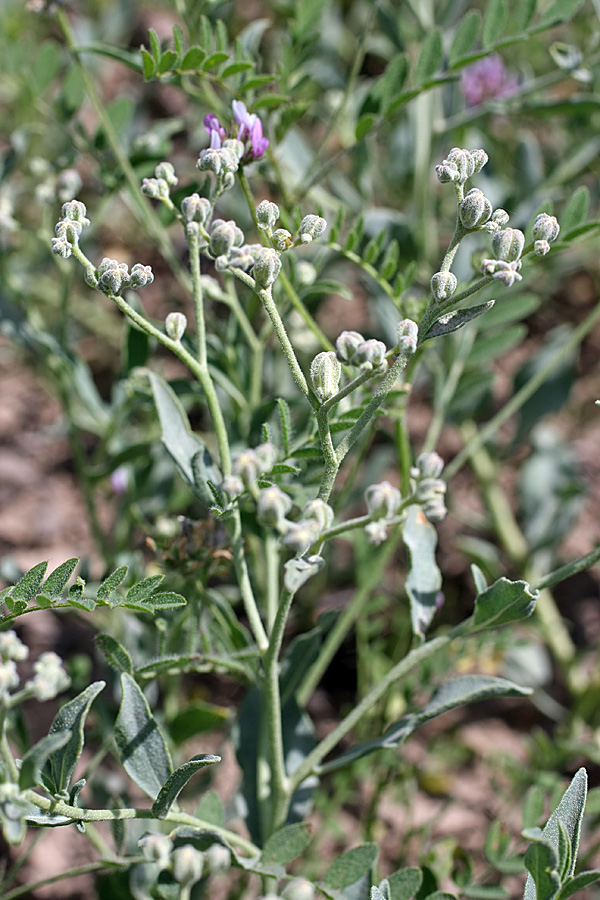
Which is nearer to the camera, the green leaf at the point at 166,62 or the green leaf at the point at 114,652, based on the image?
the green leaf at the point at 114,652

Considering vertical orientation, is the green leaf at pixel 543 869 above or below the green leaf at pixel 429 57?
below

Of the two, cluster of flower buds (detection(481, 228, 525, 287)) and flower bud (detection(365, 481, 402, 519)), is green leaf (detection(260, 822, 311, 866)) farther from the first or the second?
cluster of flower buds (detection(481, 228, 525, 287))

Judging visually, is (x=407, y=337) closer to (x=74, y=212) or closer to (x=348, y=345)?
(x=348, y=345)

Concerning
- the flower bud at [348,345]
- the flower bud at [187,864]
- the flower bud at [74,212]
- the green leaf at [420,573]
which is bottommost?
the green leaf at [420,573]

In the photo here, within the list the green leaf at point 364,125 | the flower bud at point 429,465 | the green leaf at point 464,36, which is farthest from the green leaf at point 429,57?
the flower bud at point 429,465

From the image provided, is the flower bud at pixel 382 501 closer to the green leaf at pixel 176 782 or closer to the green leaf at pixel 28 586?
the green leaf at pixel 176 782

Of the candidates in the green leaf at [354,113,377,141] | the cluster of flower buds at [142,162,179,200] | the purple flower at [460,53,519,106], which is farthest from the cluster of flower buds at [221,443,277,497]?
the purple flower at [460,53,519,106]

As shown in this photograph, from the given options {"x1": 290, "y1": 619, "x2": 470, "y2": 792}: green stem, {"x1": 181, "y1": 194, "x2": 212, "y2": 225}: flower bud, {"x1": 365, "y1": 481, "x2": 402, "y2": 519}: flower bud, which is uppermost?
{"x1": 181, "y1": 194, "x2": 212, "y2": 225}: flower bud
